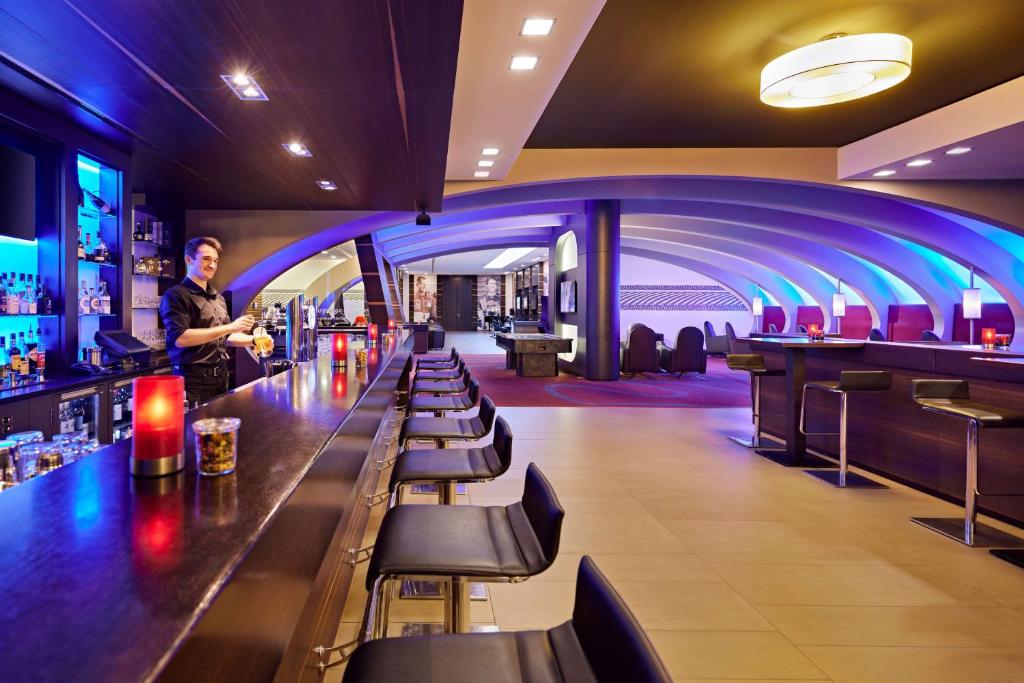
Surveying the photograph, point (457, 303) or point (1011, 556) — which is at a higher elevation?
point (457, 303)

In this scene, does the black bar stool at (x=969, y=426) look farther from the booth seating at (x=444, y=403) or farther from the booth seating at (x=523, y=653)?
the booth seating at (x=523, y=653)

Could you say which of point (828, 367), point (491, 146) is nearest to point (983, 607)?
point (828, 367)

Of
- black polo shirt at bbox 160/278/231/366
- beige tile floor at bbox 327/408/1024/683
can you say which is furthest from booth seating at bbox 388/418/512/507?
black polo shirt at bbox 160/278/231/366

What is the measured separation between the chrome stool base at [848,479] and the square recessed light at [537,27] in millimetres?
3646

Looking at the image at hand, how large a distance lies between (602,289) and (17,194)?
7.80 metres

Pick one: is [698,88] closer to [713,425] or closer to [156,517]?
[713,425]

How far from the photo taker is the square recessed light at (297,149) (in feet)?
14.5

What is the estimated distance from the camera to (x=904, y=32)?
4.21m

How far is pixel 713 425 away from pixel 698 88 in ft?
11.0

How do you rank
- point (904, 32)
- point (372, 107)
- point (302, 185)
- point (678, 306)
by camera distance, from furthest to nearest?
point (678, 306)
point (302, 185)
point (904, 32)
point (372, 107)

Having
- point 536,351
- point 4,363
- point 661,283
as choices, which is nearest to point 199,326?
point 4,363

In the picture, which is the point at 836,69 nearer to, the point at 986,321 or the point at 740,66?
the point at 740,66

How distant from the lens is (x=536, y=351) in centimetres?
1049

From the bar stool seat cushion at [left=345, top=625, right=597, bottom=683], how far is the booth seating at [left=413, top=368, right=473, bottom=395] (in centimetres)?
265
